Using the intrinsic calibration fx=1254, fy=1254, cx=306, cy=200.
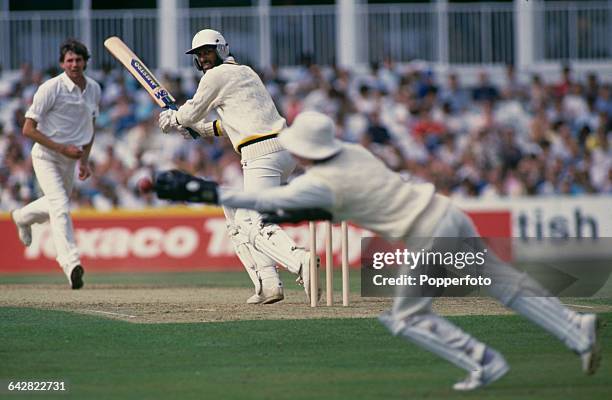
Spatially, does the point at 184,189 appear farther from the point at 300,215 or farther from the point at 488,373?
the point at 488,373

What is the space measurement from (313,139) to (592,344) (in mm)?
1925

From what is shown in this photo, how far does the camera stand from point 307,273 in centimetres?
1082

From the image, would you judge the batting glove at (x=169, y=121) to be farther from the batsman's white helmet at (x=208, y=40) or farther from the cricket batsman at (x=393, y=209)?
the cricket batsman at (x=393, y=209)

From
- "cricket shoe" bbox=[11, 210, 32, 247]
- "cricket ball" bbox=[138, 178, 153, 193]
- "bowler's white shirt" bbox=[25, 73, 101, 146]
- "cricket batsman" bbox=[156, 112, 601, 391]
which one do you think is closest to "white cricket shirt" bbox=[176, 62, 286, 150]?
"bowler's white shirt" bbox=[25, 73, 101, 146]

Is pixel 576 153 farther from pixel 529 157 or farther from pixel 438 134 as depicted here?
pixel 438 134

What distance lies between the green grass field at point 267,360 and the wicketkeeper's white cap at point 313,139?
1313 mm

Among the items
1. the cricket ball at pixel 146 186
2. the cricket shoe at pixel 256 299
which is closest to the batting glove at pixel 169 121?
the cricket shoe at pixel 256 299

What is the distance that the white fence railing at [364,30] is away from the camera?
85.6 ft

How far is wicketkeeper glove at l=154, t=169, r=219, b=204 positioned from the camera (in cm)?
682

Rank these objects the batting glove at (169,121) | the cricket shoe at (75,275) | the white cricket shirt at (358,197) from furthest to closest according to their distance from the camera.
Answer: the cricket shoe at (75,275) → the batting glove at (169,121) → the white cricket shirt at (358,197)

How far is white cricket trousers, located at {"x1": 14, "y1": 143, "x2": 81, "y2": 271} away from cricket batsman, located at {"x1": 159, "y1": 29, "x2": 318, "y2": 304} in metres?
2.25

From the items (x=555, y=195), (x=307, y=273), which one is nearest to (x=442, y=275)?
(x=307, y=273)

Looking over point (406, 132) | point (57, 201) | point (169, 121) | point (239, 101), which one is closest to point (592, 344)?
point (239, 101)

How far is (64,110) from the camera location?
13055 mm
